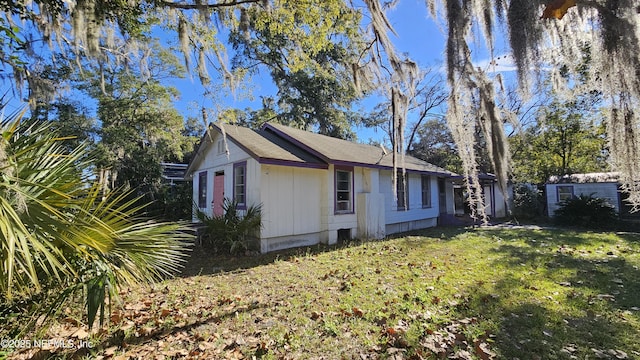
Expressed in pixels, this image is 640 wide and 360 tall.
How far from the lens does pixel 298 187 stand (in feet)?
28.9

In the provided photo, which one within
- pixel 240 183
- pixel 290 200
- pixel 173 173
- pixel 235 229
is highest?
pixel 173 173

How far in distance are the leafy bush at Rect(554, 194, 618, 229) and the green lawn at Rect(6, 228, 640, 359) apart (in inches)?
291

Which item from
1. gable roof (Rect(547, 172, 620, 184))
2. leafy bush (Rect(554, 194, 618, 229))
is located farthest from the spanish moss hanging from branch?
gable roof (Rect(547, 172, 620, 184))

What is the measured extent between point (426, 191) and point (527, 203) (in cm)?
723

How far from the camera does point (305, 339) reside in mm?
3244

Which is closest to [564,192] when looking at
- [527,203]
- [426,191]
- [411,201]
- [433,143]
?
[527,203]

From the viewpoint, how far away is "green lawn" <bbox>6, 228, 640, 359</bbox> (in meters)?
3.05

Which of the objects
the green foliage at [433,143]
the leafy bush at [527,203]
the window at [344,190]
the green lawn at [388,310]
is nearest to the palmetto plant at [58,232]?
the green lawn at [388,310]

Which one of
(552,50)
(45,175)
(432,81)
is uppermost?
(432,81)

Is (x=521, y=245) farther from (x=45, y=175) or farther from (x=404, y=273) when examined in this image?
(x=45, y=175)

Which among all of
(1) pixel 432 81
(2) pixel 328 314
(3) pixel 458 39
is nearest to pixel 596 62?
(3) pixel 458 39

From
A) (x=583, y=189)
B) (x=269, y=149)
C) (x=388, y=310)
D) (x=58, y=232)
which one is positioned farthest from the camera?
(x=583, y=189)

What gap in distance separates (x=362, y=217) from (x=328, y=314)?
20.0 feet

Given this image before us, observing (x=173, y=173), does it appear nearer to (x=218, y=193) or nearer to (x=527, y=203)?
(x=218, y=193)
